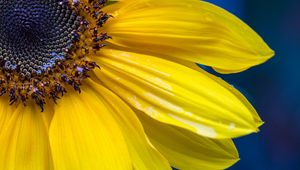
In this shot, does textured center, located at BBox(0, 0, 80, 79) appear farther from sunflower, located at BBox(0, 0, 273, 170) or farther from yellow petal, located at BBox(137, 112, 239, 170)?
yellow petal, located at BBox(137, 112, 239, 170)

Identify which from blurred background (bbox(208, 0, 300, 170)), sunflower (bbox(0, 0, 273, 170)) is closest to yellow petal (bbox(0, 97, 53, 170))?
sunflower (bbox(0, 0, 273, 170))

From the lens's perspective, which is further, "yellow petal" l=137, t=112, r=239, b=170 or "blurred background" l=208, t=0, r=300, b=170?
"blurred background" l=208, t=0, r=300, b=170

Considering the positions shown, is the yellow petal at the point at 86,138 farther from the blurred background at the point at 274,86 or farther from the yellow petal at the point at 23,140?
the blurred background at the point at 274,86

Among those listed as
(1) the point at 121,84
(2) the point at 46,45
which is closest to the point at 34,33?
(2) the point at 46,45

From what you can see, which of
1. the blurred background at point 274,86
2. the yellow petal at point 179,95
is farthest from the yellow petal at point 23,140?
the blurred background at point 274,86

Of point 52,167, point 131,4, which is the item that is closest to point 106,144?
point 52,167

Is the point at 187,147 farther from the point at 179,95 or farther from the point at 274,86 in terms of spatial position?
the point at 274,86

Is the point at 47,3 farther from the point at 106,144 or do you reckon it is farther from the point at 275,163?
the point at 275,163
